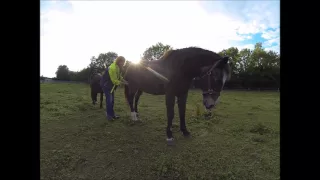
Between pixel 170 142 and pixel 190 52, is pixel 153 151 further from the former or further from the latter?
pixel 190 52

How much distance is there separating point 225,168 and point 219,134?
1991 millimetres

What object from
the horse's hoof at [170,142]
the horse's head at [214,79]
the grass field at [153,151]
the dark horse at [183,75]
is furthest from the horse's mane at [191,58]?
the grass field at [153,151]

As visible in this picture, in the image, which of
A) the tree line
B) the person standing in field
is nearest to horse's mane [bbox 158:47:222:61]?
the person standing in field

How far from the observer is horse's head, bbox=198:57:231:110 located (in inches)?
170

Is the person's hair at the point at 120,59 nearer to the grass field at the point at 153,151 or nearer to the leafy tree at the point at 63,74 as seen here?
the grass field at the point at 153,151

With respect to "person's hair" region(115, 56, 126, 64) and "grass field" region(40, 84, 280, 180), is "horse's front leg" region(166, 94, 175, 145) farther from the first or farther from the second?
"person's hair" region(115, 56, 126, 64)

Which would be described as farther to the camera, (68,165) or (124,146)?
(124,146)

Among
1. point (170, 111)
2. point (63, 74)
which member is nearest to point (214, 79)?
point (170, 111)

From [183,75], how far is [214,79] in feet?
2.82

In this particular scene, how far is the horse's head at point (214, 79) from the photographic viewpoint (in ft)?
14.1

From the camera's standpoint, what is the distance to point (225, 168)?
12.6ft
